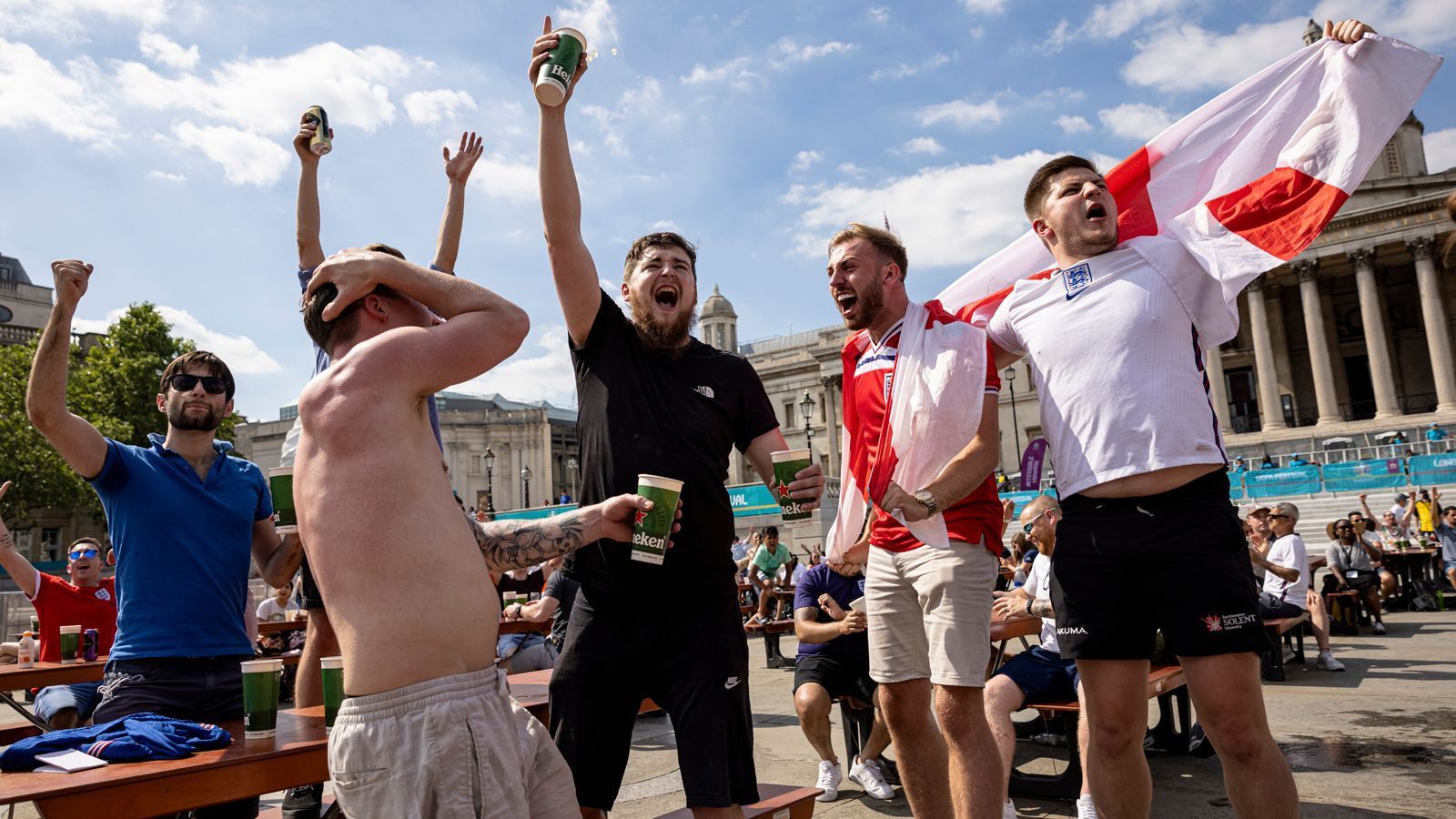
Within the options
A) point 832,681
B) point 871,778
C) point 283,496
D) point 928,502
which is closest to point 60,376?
point 283,496

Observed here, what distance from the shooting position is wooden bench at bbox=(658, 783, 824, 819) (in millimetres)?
3386

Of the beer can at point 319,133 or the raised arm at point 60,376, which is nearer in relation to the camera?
the raised arm at point 60,376

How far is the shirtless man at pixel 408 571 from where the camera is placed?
2.13m

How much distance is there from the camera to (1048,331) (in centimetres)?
351

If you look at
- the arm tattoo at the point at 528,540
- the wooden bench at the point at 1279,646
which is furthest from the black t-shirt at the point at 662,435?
the wooden bench at the point at 1279,646

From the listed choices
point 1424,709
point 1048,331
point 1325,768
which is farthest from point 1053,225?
point 1424,709

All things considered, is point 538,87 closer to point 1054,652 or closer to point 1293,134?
point 1293,134

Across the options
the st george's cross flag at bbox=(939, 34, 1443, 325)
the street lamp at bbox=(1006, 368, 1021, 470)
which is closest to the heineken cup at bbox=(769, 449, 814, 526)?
the st george's cross flag at bbox=(939, 34, 1443, 325)

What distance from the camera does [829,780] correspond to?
5.62 m

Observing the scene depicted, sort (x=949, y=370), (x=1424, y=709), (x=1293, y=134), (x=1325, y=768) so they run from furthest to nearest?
(x=1424, y=709)
(x=1325, y=768)
(x=1293, y=134)
(x=949, y=370)

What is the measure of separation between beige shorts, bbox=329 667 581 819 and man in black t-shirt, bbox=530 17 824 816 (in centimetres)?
74

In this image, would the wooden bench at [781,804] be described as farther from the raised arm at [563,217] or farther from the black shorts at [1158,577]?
the raised arm at [563,217]

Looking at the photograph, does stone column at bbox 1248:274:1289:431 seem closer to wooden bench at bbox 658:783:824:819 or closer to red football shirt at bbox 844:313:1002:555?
red football shirt at bbox 844:313:1002:555

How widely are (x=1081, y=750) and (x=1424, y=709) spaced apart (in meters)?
4.56
